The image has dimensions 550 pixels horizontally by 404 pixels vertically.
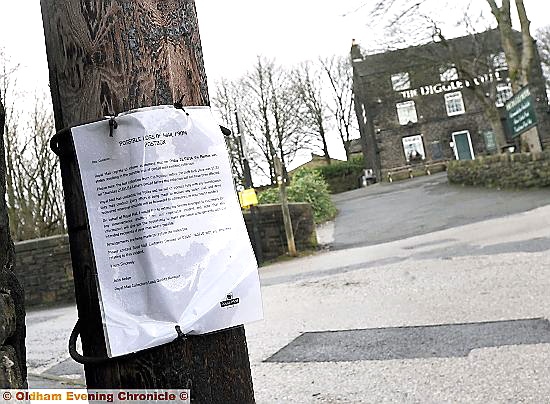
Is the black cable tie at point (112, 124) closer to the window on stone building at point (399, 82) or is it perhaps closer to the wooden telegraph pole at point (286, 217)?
the wooden telegraph pole at point (286, 217)

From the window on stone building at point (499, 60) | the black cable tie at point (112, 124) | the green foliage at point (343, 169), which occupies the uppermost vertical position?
the window on stone building at point (499, 60)

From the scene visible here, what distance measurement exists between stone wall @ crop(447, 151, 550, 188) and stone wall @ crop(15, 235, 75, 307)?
13534mm

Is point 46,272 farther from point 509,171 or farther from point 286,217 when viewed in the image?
point 509,171

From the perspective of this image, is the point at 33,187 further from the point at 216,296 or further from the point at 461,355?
the point at 216,296

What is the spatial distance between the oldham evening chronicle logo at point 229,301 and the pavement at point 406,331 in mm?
2779

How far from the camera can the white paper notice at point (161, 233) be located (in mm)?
1536

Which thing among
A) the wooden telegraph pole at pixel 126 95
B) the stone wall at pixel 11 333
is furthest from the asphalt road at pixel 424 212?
the stone wall at pixel 11 333

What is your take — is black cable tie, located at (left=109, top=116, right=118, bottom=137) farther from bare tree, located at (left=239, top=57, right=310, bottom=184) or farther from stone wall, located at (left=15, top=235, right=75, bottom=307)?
bare tree, located at (left=239, top=57, right=310, bottom=184)

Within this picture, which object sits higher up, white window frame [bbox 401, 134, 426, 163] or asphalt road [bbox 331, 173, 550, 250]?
white window frame [bbox 401, 134, 426, 163]

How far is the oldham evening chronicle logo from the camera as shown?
158 cm

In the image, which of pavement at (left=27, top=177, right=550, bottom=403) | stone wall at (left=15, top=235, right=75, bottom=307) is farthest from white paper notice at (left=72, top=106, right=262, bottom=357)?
stone wall at (left=15, top=235, right=75, bottom=307)

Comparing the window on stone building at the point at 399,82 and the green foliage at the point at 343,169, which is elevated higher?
the window on stone building at the point at 399,82

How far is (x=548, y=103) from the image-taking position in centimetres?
4381

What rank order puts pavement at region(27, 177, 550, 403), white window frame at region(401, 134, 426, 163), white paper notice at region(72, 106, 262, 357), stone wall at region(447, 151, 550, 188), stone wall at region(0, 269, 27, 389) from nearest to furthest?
stone wall at region(0, 269, 27, 389), white paper notice at region(72, 106, 262, 357), pavement at region(27, 177, 550, 403), stone wall at region(447, 151, 550, 188), white window frame at region(401, 134, 426, 163)
